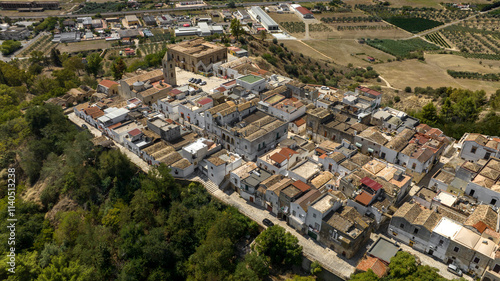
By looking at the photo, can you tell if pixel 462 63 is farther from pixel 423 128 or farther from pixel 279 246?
pixel 279 246

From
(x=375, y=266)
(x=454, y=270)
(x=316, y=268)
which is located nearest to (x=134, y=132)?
(x=316, y=268)

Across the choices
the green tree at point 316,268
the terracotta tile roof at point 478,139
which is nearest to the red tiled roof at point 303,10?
the terracotta tile roof at point 478,139

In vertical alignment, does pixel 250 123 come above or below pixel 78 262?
above

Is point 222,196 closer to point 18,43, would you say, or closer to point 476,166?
point 476,166

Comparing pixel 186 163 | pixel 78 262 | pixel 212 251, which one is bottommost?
pixel 78 262

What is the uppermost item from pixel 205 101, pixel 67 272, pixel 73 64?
pixel 205 101

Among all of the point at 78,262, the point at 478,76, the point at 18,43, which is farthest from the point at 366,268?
the point at 18,43
